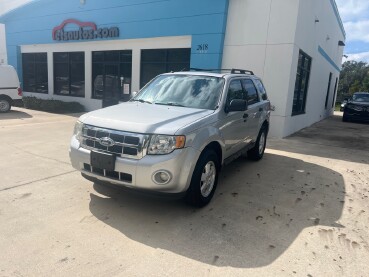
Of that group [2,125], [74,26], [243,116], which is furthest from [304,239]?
[74,26]

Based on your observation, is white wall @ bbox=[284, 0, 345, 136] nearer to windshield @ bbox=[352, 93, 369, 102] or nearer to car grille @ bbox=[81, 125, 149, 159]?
windshield @ bbox=[352, 93, 369, 102]

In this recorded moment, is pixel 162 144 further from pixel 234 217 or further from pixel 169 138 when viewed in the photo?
pixel 234 217

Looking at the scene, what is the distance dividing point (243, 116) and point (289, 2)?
6.21 m

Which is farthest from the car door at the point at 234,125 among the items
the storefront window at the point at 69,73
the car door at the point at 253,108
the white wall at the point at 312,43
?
the storefront window at the point at 69,73

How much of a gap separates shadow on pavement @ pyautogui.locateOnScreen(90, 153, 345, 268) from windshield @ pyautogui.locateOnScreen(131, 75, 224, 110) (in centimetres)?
151

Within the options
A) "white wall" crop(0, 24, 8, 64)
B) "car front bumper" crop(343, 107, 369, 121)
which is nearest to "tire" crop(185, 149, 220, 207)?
"car front bumper" crop(343, 107, 369, 121)

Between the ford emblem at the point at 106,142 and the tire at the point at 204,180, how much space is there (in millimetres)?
1115

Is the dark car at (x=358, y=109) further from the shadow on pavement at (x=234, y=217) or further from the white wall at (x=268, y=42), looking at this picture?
the shadow on pavement at (x=234, y=217)

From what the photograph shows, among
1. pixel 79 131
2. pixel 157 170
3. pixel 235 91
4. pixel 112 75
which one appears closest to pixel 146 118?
pixel 157 170

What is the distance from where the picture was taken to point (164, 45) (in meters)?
12.9

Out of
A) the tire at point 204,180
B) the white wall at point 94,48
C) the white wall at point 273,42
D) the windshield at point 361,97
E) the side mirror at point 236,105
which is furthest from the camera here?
the windshield at point 361,97

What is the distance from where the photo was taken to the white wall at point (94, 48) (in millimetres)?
12827

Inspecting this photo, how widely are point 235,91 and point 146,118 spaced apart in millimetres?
1994

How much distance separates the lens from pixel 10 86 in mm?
14156
